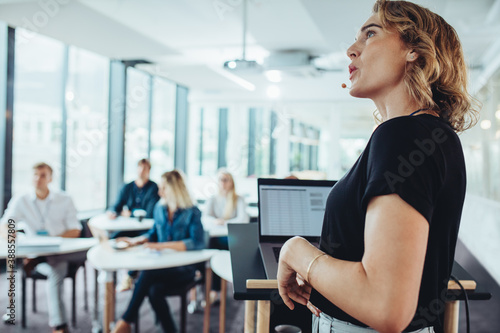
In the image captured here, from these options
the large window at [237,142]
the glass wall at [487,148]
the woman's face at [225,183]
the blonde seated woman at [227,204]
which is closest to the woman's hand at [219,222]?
the blonde seated woman at [227,204]

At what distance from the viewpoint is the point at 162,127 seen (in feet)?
27.5

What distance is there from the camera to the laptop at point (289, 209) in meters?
1.46

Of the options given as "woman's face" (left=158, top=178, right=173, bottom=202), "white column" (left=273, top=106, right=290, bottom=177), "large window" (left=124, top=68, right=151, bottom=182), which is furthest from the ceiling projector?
"white column" (left=273, top=106, right=290, bottom=177)

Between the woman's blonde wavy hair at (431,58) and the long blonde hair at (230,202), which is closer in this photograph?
the woman's blonde wavy hair at (431,58)

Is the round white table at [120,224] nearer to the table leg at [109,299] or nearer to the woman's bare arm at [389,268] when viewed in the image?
the table leg at [109,299]

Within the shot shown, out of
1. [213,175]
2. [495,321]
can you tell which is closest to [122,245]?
[495,321]

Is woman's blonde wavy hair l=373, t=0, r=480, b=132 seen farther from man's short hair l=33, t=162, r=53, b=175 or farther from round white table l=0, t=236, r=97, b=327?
man's short hair l=33, t=162, r=53, b=175

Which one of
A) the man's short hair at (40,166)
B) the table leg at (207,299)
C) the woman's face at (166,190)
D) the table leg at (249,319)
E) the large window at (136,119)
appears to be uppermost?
the large window at (136,119)

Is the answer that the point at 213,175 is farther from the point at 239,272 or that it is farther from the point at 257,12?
the point at 239,272

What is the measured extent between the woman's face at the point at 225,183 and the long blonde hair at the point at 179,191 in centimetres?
141

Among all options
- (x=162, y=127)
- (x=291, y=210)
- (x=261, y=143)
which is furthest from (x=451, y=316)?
(x=261, y=143)

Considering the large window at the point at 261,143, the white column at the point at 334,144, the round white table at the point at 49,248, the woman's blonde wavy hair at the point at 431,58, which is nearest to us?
the woman's blonde wavy hair at the point at 431,58

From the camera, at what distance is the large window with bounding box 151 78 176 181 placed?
26.1ft

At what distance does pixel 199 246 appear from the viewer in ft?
10.1
